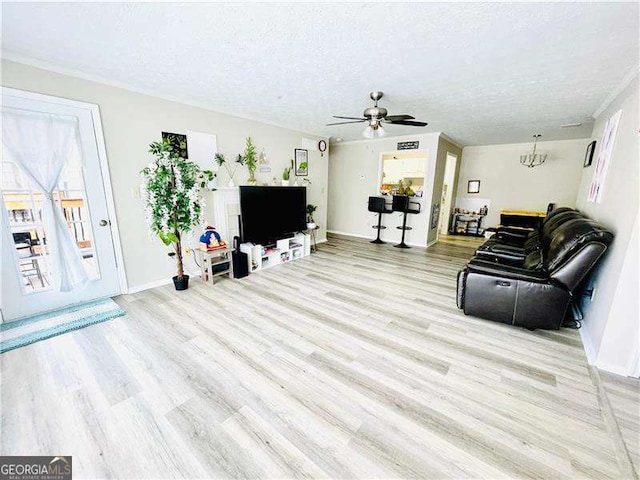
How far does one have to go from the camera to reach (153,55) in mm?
2238

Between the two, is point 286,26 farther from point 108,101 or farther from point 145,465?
point 145,465

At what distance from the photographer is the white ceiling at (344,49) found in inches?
64.8

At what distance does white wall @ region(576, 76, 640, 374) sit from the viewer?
1.87 m

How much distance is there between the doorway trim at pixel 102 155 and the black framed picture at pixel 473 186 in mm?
7944

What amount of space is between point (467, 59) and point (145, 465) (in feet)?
11.8

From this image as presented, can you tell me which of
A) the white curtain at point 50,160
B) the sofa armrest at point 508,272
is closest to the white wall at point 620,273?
the sofa armrest at point 508,272

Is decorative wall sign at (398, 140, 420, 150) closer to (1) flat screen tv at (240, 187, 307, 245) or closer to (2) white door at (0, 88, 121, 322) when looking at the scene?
(1) flat screen tv at (240, 187, 307, 245)

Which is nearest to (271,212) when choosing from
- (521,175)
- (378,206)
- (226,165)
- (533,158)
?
(226,165)

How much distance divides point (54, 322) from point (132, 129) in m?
2.22

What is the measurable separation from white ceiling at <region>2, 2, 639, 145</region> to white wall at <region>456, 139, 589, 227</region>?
3244 mm

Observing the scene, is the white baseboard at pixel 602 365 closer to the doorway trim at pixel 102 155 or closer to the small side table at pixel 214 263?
the small side table at pixel 214 263

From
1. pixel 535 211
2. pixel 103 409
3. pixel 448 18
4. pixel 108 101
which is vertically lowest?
pixel 103 409

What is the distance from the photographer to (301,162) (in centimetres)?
520

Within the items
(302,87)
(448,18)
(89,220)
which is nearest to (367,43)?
(448,18)
